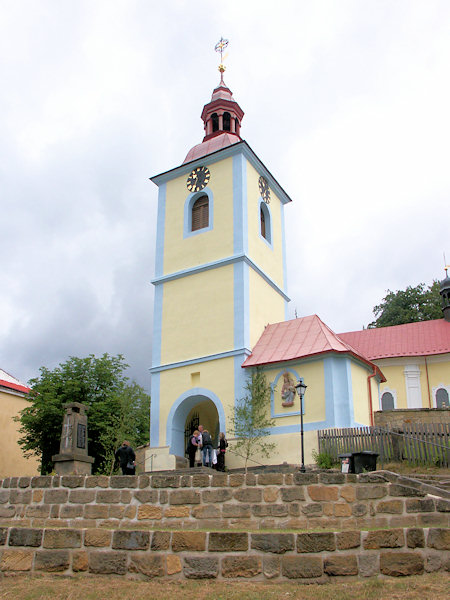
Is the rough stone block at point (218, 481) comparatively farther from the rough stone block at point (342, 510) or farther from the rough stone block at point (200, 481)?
the rough stone block at point (342, 510)

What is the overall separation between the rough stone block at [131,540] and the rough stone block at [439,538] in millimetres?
3659

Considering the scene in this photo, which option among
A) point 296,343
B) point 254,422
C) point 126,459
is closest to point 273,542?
point 126,459

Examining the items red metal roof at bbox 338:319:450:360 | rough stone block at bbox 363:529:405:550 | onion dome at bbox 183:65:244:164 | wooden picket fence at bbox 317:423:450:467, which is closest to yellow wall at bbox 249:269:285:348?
wooden picket fence at bbox 317:423:450:467

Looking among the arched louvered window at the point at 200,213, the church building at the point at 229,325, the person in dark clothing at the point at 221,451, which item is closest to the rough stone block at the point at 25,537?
the person in dark clothing at the point at 221,451

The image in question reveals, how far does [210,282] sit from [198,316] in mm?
1465

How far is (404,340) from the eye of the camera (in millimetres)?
32094

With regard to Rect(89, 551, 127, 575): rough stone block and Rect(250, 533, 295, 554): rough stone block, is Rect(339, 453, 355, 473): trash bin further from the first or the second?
Rect(89, 551, 127, 575): rough stone block

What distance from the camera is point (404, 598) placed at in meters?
6.69

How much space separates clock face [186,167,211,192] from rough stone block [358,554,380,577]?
20944 mm

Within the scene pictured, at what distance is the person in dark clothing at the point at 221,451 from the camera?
64.7 feet

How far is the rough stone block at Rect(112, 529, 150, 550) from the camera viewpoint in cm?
811

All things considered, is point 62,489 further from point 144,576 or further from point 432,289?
point 432,289

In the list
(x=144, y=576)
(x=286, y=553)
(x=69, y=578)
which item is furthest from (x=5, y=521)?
(x=286, y=553)

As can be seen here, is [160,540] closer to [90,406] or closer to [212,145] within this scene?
[90,406]
